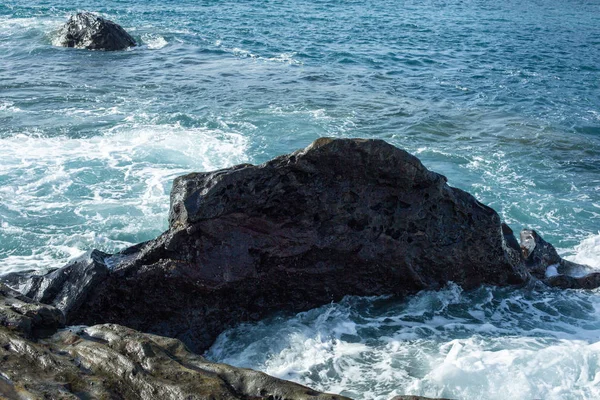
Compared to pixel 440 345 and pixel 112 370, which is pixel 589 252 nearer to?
pixel 440 345

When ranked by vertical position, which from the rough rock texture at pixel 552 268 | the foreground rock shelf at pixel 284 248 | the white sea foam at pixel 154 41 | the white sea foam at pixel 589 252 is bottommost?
the white sea foam at pixel 589 252

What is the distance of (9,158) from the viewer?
42.4ft

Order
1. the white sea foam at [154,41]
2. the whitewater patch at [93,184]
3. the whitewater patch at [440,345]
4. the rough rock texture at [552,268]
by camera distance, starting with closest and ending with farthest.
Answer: the whitewater patch at [440,345] < the rough rock texture at [552,268] < the whitewater patch at [93,184] < the white sea foam at [154,41]

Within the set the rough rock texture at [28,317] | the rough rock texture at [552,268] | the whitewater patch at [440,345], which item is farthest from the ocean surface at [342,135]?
the rough rock texture at [28,317]

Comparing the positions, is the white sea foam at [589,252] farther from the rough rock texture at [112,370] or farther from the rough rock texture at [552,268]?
the rough rock texture at [112,370]

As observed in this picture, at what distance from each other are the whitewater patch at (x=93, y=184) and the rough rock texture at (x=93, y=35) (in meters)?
9.21

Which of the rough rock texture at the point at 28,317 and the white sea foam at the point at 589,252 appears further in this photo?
the white sea foam at the point at 589,252

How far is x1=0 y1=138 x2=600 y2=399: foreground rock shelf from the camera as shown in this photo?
7.18m

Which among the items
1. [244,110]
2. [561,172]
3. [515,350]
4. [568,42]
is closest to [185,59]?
[244,110]

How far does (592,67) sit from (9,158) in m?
A: 18.4

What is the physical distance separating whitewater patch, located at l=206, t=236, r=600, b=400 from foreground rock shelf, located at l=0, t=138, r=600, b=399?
29 centimetres

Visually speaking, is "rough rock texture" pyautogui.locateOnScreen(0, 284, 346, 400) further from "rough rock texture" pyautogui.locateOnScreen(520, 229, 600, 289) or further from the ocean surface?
"rough rock texture" pyautogui.locateOnScreen(520, 229, 600, 289)

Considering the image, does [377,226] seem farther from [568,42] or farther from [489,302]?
[568,42]

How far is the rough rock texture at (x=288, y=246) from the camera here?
719 cm
